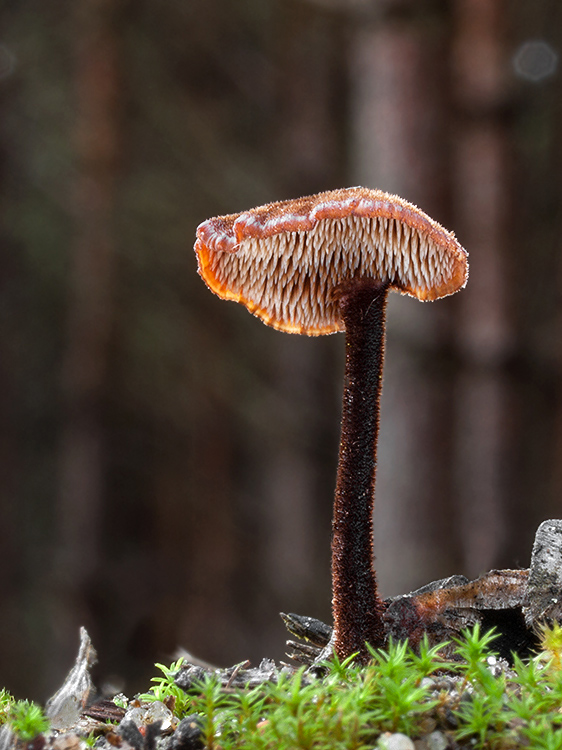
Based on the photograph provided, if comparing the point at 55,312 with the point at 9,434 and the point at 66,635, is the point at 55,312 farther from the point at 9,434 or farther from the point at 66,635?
the point at 66,635

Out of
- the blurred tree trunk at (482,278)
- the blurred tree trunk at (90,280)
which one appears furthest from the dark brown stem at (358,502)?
the blurred tree trunk at (90,280)

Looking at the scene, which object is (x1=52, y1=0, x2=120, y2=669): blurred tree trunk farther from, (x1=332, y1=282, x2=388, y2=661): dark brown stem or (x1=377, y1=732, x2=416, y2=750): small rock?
(x1=377, y1=732, x2=416, y2=750): small rock

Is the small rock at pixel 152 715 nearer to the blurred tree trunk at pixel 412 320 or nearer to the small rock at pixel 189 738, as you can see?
the small rock at pixel 189 738

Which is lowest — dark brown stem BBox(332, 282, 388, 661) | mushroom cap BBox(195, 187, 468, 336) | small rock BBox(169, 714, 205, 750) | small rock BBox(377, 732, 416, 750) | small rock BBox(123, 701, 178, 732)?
small rock BBox(123, 701, 178, 732)

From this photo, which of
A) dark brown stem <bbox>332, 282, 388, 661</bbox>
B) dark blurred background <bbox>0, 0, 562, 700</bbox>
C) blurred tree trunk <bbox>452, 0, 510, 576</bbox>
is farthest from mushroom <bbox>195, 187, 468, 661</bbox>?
dark blurred background <bbox>0, 0, 562, 700</bbox>

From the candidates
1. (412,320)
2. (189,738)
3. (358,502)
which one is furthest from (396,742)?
(412,320)

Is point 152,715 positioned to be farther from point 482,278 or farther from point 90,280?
point 90,280
